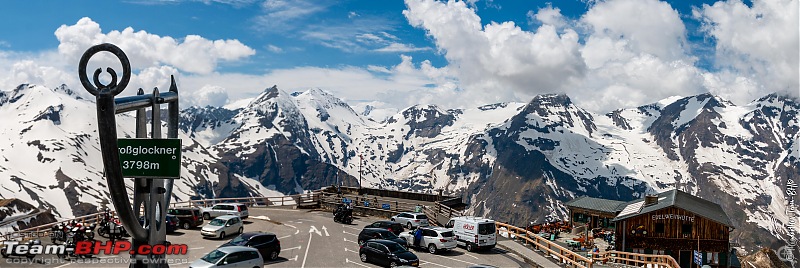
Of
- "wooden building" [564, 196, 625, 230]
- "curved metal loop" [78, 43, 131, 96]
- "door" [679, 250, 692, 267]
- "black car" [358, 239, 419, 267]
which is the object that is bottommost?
"door" [679, 250, 692, 267]

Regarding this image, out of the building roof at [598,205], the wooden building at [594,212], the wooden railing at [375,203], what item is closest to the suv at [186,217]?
the wooden railing at [375,203]

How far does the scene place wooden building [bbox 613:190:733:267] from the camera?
55969mm

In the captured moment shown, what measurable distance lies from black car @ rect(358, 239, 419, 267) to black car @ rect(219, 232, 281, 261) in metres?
5.41

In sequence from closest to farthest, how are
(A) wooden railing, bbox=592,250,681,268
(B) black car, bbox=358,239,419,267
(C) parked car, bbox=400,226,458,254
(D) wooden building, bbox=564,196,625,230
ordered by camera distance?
(B) black car, bbox=358,239,419,267 → (A) wooden railing, bbox=592,250,681,268 → (C) parked car, bbox=400,226,458,254 → (D) wooden building, bbox=564,196,625,230

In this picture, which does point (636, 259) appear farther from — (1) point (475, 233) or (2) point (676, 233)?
(2) point (676, 233)

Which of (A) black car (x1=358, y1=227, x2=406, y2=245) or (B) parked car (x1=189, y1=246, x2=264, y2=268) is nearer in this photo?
(B) parked car (x1=189, y1=246, x2=264, y2=268)

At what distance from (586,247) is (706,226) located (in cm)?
1260

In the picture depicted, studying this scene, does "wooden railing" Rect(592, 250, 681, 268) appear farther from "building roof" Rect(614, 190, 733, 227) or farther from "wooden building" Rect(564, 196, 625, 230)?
"wooden building" Rect(564, 196, 625, 230)

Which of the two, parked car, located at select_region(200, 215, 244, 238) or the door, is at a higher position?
parked car, located at select_region(200, 215, 244, 238)

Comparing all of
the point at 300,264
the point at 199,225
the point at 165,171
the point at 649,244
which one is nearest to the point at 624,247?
the point at 649,244

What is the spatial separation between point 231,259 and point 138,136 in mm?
13157

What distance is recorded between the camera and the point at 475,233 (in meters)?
40.6

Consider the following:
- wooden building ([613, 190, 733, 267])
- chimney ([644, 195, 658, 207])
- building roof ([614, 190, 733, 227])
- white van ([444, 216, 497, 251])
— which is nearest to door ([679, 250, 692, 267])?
wooden building ([613, 190, 733, 267])

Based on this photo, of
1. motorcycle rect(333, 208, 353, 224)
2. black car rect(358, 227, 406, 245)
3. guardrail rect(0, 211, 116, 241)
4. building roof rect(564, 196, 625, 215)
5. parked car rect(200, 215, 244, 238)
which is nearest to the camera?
guardrail rect(0, 211, 116, 241)
